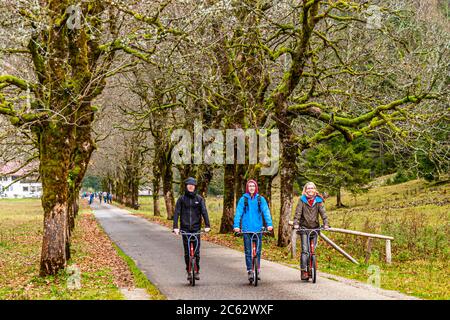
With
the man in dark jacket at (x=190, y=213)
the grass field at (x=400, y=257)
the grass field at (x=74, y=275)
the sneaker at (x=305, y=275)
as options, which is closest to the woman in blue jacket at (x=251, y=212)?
the man in dark jacket at (x=190, y=213)

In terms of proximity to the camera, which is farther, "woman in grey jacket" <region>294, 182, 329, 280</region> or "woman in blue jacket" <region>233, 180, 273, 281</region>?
"woman in grey jacket" <region>294, 182, 329, 280</region>

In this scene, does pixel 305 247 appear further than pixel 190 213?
Yes

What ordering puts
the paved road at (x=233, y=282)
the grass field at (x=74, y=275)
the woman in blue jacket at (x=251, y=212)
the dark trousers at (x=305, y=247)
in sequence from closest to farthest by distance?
the paved road at (x=233, y=282), the grass field at (x=74, y=275), the woman in blue jacket at (x=251, y=212), the dark trousers at (x=305, y=247)

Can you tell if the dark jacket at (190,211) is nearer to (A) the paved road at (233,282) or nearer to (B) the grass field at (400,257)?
(A) the paved road at (233,282)

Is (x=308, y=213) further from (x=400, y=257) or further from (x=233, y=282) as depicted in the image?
(x=400, y=257)

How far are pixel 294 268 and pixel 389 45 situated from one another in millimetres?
10482

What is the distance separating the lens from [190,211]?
34.9 feet

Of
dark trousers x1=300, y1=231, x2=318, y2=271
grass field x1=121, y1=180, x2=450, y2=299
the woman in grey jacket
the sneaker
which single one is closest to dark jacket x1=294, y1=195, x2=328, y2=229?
the woman in grey jacket

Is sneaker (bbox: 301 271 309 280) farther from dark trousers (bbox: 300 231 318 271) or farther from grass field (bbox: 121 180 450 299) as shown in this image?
grass field (bbox: 121 180 450 299)

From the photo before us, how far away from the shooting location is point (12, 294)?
33.9 feet

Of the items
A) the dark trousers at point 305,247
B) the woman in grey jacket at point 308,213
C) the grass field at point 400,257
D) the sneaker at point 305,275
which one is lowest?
the grass field at point 400,257

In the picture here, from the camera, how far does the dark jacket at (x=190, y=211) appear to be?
10.6 m

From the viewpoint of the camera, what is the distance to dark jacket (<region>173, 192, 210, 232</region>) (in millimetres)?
10594

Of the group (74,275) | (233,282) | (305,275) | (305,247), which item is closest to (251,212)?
(305,247)
